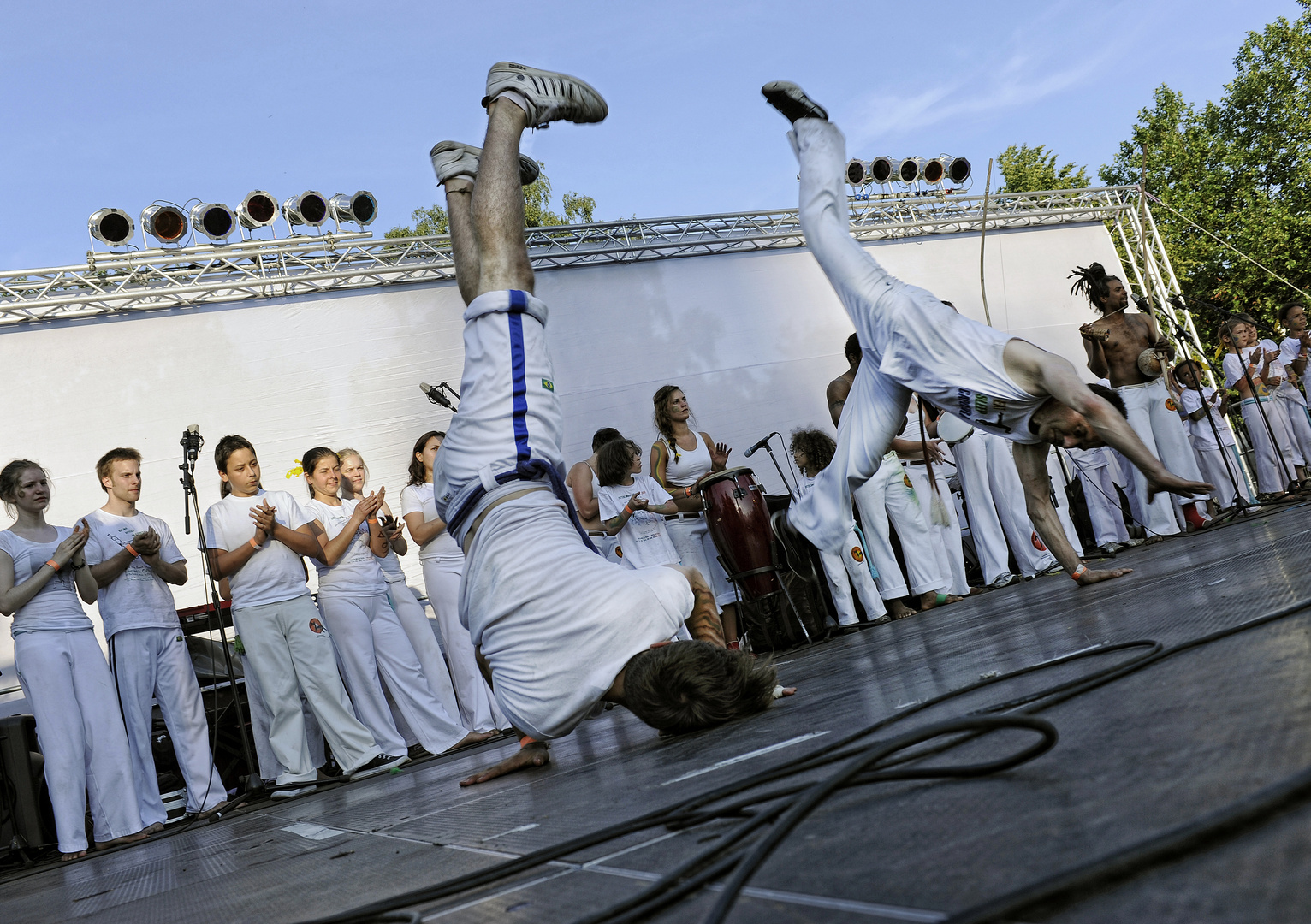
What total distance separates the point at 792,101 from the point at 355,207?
24.9ft

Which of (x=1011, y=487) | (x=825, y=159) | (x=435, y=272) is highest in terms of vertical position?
(x=435, y=272)

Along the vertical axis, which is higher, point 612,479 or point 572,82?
point 572,82

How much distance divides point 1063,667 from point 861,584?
538 cm

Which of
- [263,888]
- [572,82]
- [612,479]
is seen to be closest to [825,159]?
[572,82]

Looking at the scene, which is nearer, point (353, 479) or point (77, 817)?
point (77, 817)

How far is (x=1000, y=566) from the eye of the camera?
25.8 feet

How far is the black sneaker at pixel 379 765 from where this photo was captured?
5.24m

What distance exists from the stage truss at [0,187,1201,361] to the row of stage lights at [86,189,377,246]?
167 mm

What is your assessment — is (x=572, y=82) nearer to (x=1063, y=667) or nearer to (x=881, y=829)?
(x=1063, y=667)

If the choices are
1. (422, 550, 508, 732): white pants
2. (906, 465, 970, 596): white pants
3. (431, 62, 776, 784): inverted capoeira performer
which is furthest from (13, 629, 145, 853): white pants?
(906, 465, 970, 596): white pants

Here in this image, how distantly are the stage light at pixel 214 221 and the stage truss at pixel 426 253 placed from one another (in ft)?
0.52

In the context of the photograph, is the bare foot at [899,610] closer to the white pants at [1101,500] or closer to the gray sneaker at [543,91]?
the white pants at [1101,500]

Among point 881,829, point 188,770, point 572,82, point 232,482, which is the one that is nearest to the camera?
point 881,829

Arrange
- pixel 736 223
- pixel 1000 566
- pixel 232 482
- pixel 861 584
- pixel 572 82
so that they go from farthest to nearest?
1. pixel 736 223
2. pixel 1000 566
3. pixel 861 584
4. pixel 232 482
5. pixel 572 82
